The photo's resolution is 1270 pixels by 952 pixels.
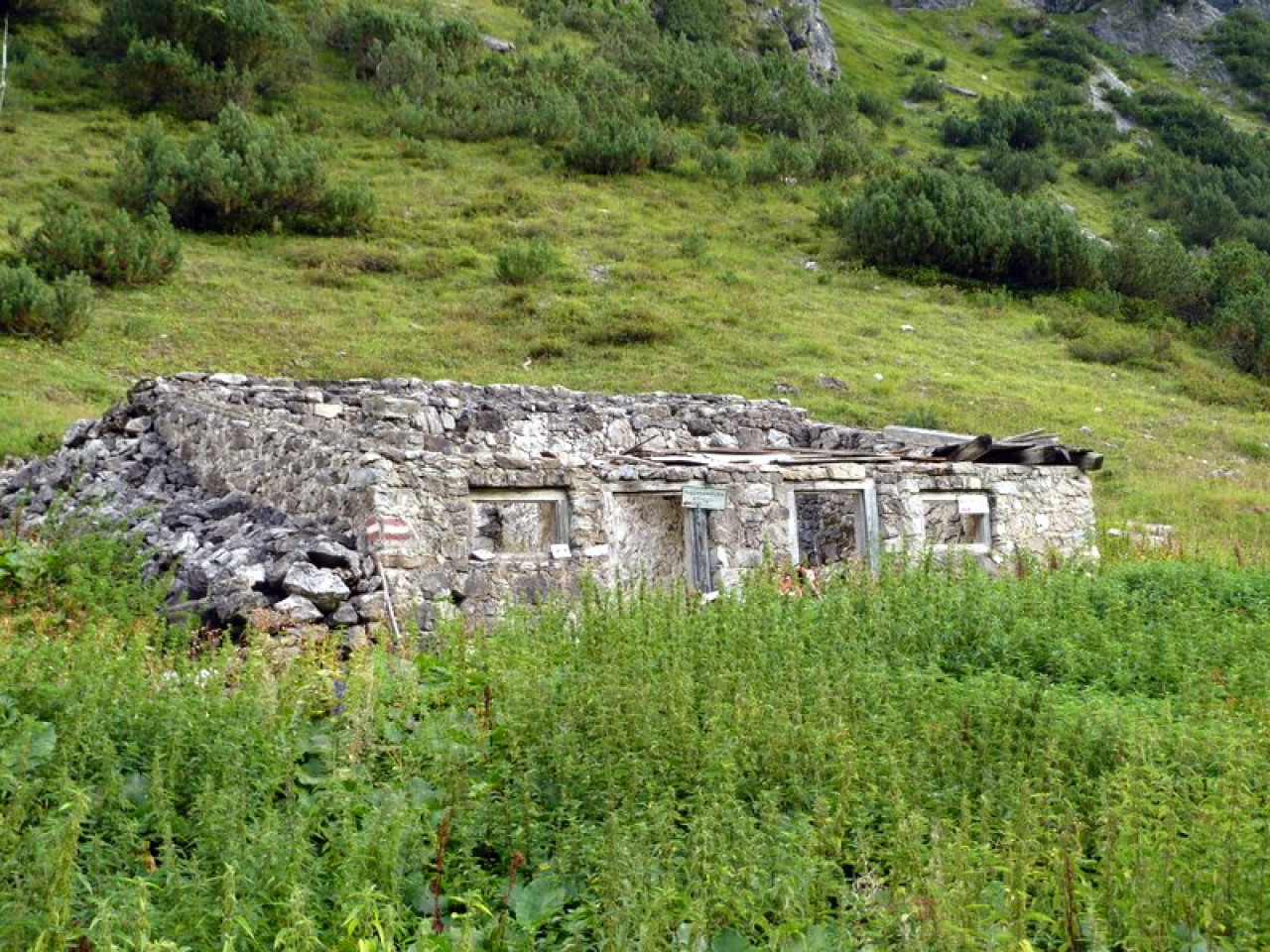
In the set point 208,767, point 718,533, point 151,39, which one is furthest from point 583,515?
point 151,39

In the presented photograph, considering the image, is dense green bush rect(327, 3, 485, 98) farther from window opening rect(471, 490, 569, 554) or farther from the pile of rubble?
window opening rect(471, 490, 569, 554)

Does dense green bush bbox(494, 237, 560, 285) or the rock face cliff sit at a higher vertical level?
the rock face cliff

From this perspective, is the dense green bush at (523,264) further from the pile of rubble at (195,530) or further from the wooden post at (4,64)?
the wooden post at (4,64)

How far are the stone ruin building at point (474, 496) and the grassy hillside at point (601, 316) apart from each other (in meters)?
2.78

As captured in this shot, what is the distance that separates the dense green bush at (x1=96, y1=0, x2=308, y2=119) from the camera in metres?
32.7

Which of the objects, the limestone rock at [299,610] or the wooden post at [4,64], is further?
the wooden post at [4,64]

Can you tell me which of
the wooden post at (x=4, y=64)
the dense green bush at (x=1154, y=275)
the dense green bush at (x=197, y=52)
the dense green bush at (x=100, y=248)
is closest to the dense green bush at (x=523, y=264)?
the dense green bush at (x=100, y=248)

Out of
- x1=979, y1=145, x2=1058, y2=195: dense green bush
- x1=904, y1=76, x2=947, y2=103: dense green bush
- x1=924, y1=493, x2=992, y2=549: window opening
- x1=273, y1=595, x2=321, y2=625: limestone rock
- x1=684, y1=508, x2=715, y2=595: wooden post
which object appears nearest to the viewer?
x1=273, y1=595, x2=321, y2=625: limestone rock

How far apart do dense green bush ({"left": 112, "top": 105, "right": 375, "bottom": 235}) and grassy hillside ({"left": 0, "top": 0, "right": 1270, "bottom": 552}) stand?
2.33ft

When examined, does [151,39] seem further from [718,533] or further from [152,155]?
[718,533]

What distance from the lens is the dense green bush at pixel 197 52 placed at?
107 feet

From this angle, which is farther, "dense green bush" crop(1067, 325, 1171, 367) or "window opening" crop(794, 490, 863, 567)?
"dense green bush" crop(1067, 325, 1171, 367)

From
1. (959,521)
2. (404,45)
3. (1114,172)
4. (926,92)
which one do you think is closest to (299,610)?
(959,521)

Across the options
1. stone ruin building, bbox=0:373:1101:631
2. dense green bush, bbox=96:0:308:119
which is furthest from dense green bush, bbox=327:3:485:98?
stone ruin building, bbox=0:373:1101:631
